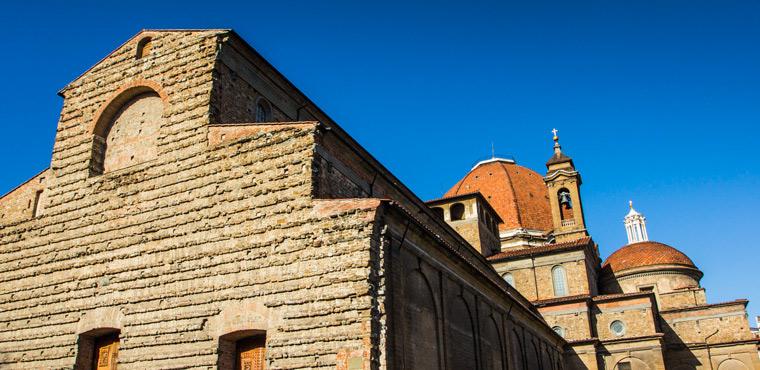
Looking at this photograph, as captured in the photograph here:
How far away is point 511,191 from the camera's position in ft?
156

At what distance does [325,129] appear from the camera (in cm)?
1523

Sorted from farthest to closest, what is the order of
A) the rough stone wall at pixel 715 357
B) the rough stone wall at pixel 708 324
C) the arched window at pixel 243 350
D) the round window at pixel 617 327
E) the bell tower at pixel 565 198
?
the bell tower at pixel 565 198, the rough stone wall at pixel 708 324, the rough stone wall at pixel 715 357, the round window at pixel 617 327, the arched window at pixel 243 350

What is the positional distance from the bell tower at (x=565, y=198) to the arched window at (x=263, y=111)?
26.0 m

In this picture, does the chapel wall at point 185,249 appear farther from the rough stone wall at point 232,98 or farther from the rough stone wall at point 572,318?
the rough stone wall at point 572,318

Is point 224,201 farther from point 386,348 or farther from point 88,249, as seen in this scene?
point 386,348

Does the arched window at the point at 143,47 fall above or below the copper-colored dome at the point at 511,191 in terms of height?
below

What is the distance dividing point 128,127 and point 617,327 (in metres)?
24.8

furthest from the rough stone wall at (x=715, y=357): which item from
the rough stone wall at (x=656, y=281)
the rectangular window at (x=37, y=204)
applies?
the rectangular window at (x=37, y=204)

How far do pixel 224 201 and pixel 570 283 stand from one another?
77.2 ft

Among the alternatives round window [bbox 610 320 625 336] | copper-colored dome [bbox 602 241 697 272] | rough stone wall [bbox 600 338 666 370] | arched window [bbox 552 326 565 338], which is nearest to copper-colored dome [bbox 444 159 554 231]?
copper-colored dome [bbox 602 241 697 272]

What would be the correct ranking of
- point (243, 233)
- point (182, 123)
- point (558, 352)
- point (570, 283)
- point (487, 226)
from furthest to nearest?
point (487, 226), point (570, 283), point (558, 352), point (182, 123), point (243, 233)

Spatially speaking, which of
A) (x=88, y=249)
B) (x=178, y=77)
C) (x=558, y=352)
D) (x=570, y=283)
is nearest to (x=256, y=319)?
(x=88, y=249)

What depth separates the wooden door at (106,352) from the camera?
1527 centimetres

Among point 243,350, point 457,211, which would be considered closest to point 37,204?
point 243,350
